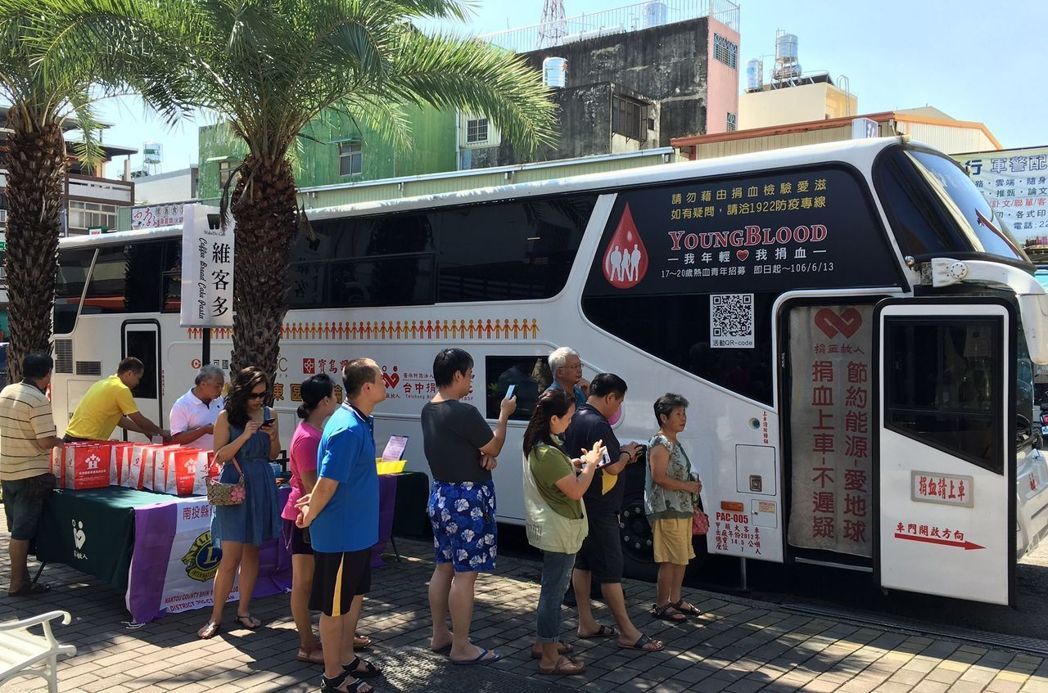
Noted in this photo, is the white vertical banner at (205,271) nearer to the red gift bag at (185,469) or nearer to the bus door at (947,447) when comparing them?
the red gift bag at (185,469)

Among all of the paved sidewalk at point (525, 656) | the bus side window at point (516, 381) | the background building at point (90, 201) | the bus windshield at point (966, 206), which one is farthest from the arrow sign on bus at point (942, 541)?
the background building at point (90, 201)

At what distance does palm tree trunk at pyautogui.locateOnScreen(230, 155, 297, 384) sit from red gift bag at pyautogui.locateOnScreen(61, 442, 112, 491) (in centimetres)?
215

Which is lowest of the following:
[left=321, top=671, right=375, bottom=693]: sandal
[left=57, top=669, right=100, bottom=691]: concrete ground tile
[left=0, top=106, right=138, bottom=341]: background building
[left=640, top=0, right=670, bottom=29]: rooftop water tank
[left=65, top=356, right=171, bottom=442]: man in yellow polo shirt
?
[left=57, top=669, right=100, bottom=691]: concrete ground tile

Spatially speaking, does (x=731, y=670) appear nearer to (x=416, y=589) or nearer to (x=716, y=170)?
(x=416, y=589)

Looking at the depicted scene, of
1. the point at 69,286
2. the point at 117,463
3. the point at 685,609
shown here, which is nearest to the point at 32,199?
the point at 69,286

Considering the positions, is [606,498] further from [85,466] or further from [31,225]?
[31,225]

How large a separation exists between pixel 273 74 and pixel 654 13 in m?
21.3

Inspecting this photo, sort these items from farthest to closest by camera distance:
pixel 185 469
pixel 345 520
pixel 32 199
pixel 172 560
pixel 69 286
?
1. pixel 69 286
2. pixel 32 199
3. pixel 185 469
4. pixel 172 560
5. pixel 345 520

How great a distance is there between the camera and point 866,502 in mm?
6965

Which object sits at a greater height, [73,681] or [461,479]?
[461,479]

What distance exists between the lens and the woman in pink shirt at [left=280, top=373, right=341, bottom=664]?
526 cm

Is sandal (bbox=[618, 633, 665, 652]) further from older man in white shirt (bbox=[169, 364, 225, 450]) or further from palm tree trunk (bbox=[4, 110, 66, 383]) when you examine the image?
palm tree trunk (bbox=[4, 110, 66, 383])

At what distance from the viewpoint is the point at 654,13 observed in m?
27.5

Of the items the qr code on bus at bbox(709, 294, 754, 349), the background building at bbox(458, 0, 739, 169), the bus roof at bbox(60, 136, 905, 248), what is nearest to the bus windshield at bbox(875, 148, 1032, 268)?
the bus roof at bbox(60, 136, 905, 248)
